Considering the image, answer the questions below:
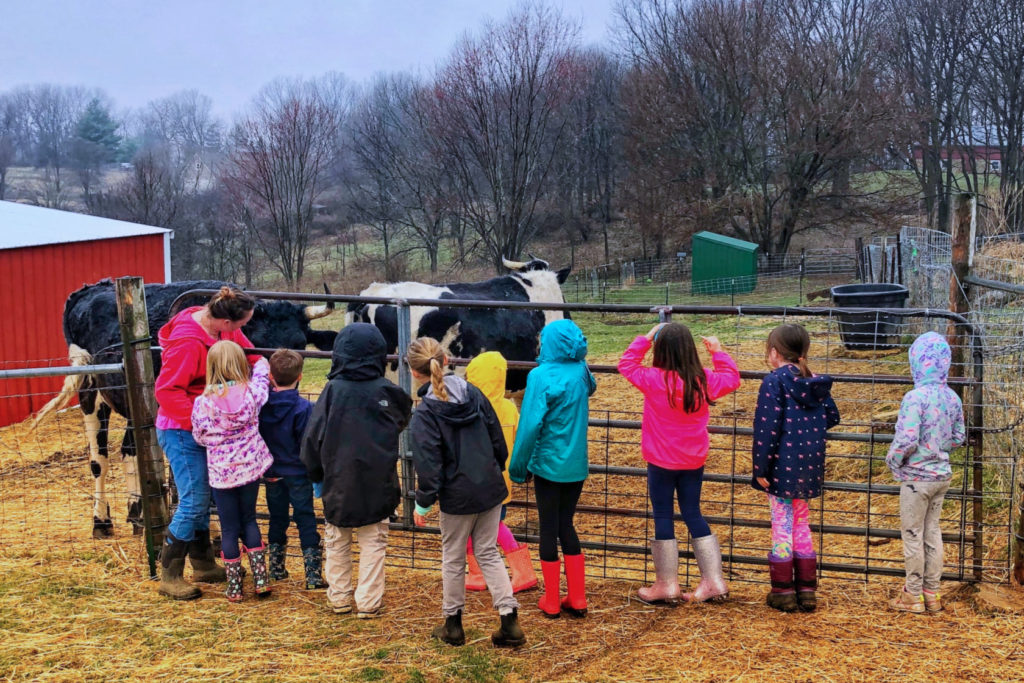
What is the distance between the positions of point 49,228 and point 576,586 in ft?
40.2

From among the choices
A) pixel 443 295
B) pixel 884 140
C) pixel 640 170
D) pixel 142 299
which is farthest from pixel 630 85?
pixel 142 299

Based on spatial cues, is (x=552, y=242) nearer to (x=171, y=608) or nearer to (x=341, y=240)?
(x=341, y=240)

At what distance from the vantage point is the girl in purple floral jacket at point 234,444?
15.0 ft

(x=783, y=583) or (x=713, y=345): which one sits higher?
(x=713, y=345)

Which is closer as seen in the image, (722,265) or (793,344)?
(793,344)

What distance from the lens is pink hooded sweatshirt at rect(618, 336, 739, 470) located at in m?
4.50

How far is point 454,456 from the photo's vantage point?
4.19 m

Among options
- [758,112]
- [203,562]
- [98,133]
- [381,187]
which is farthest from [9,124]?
[203,562]

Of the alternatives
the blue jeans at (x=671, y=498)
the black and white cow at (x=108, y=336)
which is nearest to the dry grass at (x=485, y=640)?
the blue jeans at (x=671, y=498)

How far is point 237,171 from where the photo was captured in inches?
1410

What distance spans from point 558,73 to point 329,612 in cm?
1781

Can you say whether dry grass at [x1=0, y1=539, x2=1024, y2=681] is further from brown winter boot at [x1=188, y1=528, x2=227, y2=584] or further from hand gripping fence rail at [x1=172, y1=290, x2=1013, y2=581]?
hand gripping fence rail at [x1=172, y1=290, x2=1013, y2=581]

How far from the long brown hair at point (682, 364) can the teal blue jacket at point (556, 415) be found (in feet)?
1.29

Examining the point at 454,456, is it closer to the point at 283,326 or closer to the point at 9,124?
the point at 283,326
